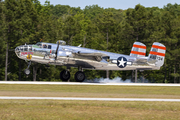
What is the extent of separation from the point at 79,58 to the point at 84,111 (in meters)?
19.9

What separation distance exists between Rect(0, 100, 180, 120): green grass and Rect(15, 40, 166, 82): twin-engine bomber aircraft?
55.0 ft

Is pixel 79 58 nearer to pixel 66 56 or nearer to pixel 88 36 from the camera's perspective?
pixel 66 56

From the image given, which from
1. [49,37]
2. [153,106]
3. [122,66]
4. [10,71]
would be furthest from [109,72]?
[153,106]

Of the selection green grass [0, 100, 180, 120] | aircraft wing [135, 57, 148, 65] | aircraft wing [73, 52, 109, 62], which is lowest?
green grass [0, 100, 180, 120]

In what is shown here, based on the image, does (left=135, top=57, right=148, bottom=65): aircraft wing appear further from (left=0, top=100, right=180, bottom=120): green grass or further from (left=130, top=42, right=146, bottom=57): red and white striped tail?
(left=0, top=100, right=180, bottom=120): green grass

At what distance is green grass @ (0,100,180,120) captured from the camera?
39.0 feet

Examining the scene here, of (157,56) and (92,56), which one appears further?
(157,56)

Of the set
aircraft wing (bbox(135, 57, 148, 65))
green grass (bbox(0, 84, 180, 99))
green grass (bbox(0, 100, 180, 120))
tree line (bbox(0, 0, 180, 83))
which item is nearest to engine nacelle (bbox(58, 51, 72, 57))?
green grass (bbox(0, 84, 180, 99))

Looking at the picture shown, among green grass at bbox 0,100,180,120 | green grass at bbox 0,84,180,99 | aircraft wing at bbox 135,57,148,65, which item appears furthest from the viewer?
aircraft wing at bbox 135,57,148,65

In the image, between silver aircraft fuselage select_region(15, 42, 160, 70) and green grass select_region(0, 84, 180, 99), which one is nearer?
green grass select_region(0, 84, 180, 99)

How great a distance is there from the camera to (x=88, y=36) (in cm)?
7325

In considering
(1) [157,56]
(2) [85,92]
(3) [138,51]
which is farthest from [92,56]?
(2) [85,92]

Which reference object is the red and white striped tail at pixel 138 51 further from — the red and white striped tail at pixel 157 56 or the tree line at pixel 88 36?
the tree line at pixel 88 36

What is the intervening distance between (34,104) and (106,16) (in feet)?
188
